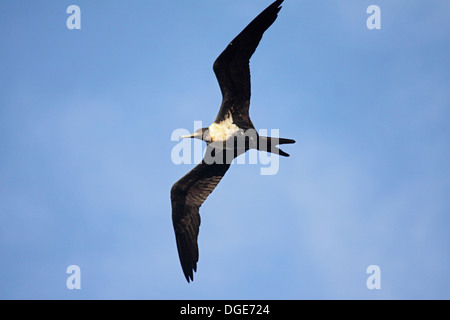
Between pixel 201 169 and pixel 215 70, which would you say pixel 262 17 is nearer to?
pixel 215 70

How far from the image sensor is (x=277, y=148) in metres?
12.2

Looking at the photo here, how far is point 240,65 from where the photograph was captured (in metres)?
11.9

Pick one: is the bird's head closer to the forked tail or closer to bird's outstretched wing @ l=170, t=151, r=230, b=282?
bird's outstretched wing @ l=170, t=151, r=230, b=282

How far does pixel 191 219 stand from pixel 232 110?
2.85m

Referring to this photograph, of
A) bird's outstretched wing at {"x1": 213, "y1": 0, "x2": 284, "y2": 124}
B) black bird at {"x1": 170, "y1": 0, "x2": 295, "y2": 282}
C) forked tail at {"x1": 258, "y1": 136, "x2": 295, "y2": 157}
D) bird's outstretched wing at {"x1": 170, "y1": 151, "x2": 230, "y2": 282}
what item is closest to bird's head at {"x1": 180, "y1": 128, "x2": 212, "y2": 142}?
black bird at {"x1": 170, "y1": 0, "x2": 295, "y2": 282}

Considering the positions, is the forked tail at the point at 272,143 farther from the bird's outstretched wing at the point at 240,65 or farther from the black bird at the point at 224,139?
the bird's outstretched wing at the point at 240,65

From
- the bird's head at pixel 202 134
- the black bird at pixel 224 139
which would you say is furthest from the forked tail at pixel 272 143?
the bird's head at pixel 202 134

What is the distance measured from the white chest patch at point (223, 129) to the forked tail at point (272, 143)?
588mm

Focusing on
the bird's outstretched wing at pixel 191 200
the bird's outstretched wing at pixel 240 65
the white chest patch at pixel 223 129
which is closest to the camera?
the bird's outstretched wing at pixel 240 65

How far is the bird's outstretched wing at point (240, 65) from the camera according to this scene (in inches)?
460

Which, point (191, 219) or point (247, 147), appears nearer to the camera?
point (247, 147)

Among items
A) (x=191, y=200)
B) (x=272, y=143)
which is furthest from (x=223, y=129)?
(x=191, y=200)
